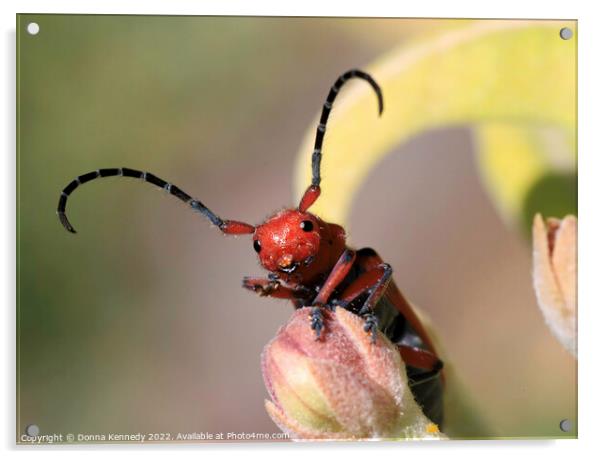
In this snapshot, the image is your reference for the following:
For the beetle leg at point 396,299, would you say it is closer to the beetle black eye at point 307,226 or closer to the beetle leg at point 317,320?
the beetle black eye at point 307,226

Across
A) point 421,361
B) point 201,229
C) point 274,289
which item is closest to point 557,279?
point 421,361

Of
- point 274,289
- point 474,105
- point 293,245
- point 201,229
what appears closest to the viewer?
point 293,245

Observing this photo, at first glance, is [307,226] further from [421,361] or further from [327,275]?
[421,361]

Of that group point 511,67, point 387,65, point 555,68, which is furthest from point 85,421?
point 555,68

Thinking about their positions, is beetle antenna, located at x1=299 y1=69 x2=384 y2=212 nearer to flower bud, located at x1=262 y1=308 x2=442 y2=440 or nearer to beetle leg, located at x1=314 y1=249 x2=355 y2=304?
beetle leg, located at x1=314 y1=249 x2=355 y2=304

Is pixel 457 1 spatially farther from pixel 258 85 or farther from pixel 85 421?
pixel 85 421
